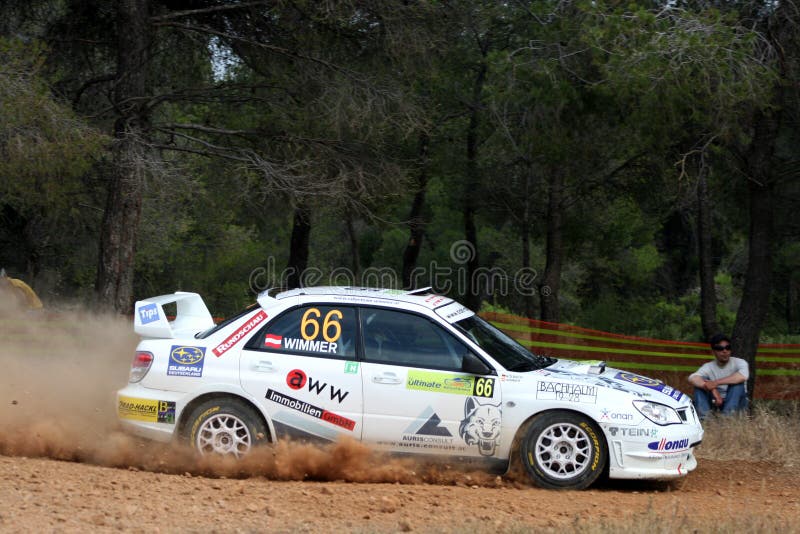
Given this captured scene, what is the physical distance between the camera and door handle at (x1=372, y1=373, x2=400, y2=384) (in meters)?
7.41

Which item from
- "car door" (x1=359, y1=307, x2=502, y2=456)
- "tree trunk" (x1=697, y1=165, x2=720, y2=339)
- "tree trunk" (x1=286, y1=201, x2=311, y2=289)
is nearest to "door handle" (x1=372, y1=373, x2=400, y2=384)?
"car door" (x1=359, y1=307, x2=502, y2=456)

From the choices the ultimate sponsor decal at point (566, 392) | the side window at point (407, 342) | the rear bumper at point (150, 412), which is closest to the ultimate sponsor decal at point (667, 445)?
the ultimate sponsor decal at point (566, 392)

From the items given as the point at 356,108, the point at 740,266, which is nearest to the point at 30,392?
the point at 356,108

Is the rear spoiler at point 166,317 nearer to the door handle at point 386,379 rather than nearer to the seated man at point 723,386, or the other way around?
the door handle at point 386,379

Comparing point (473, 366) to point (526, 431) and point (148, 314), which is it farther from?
→ point (148, 314)

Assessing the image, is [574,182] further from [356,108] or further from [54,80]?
[54,80]

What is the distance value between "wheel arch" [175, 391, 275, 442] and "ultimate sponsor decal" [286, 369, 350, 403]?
342 millimetres

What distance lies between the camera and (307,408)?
743 centimetres

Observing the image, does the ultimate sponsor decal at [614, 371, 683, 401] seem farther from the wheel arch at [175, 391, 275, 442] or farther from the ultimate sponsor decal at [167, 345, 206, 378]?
the ultimate sponsor decal at [167, 345, 206, 378]

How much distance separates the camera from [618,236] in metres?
23.0

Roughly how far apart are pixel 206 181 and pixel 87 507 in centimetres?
1048

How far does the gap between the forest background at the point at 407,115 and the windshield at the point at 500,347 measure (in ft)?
14.3

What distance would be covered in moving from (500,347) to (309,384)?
1.67 m

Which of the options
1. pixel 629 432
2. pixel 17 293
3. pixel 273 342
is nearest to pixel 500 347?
pixel 629 432
